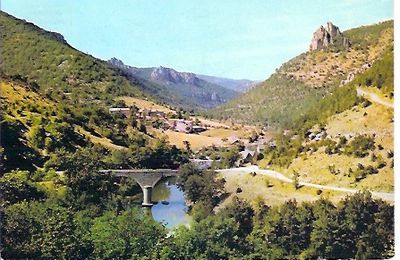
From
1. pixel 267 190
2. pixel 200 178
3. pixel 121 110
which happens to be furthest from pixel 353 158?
pixel 121 110

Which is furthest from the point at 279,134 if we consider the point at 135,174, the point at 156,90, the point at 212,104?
the point at 156,90

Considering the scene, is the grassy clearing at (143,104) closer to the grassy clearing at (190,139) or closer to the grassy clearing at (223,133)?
the grassy clearing at (190,139)

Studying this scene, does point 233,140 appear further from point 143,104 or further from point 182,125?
point 143,104

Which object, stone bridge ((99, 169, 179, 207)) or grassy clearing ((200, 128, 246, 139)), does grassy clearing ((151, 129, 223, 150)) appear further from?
stone bridge ((99, 169, 179, 207))

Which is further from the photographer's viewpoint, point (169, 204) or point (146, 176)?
point (146, 176)

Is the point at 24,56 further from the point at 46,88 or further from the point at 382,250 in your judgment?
the point at 382,250

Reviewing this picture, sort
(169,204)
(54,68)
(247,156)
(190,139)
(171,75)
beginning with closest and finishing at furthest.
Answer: (169,204), (247,156), (190,139), (171,75), (54,68)

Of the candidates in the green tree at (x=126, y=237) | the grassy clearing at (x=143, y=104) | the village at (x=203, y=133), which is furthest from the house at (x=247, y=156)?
the grassy clearing at (x=143, y=104)

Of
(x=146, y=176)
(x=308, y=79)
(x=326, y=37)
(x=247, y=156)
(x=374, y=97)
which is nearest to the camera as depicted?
(x=374, y=97)
